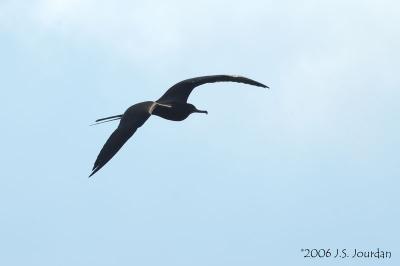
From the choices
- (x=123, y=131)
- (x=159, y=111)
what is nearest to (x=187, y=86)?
(x=159, y=111)

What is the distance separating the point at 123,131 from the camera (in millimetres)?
15492

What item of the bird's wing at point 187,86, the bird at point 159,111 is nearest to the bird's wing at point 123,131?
the bird at point 159,111

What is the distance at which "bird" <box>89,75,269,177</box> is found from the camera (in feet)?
49.6

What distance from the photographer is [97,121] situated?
17453mm

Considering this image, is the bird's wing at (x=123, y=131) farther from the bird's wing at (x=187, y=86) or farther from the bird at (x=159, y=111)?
the bird's wing at (x=187, y=86)

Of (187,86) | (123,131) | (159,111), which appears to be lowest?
(123,131)

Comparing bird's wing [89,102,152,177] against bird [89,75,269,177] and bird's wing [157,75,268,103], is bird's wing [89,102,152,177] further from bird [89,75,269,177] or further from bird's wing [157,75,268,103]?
bird's wing [157,75,268,103]

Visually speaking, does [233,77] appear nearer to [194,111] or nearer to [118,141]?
[194,111]

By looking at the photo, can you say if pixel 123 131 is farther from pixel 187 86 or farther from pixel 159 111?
pixel 187 86

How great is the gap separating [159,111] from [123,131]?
9.66ft

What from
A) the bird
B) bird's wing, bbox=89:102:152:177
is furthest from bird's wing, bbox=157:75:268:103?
bird's wing, bbox=89:102:152:177

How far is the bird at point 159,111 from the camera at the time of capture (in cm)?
1512

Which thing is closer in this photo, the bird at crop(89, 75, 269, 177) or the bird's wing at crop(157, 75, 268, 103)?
the bird at crop(89, 75, 269, 177)

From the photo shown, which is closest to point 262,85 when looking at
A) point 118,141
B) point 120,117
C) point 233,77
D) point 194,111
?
point 233,77
